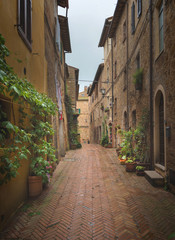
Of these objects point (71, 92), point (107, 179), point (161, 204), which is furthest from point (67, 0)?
point (161, 204)

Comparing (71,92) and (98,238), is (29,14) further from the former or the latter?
(71,92)

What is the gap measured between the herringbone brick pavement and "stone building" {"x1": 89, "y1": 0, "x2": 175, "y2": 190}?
1.05 m

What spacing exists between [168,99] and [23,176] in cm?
407

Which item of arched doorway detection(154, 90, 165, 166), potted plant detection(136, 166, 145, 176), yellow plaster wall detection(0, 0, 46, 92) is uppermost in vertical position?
yellow plaster wall detection(0, 0, 46, 92)

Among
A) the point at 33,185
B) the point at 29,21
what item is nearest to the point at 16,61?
the point at 29,21

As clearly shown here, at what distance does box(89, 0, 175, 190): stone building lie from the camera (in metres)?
4.87

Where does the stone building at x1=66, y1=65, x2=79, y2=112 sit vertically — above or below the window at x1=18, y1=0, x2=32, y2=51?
above

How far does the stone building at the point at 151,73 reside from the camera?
487 centimetres

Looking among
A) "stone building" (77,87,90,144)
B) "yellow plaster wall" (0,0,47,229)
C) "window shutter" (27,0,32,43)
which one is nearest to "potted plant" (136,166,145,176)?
"yellow plaster wall" (0,0,47,229)

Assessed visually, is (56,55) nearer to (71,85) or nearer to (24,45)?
(24,45)

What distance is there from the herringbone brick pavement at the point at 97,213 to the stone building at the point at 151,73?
1050mm

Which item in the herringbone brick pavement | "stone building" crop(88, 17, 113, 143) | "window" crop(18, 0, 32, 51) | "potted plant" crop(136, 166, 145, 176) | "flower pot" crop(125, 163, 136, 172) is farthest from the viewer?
"stone building" crop(88, 17, 113, 143)

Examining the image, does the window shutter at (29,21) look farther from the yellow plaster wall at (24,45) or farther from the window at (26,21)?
the yellow plaster wall at (24,45)

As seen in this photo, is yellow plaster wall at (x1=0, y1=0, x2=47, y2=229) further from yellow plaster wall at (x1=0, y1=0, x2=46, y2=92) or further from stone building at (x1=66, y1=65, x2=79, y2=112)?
stone building at (x1=66, y1=65, x2=79, y2=112)
